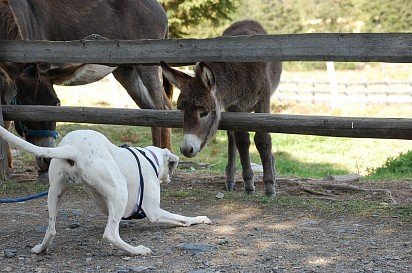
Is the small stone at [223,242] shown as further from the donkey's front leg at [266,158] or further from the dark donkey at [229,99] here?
the donkey's front leg at [266,158]

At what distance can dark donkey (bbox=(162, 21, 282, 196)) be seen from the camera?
20.1 feet

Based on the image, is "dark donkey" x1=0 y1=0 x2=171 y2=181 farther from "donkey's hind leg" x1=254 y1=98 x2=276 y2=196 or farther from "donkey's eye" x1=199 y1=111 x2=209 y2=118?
"donkey's hind leg" x1=254 y1=98 x2=276 y2=196

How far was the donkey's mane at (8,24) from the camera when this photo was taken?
7492mm

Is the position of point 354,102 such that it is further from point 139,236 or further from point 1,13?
point 139,236

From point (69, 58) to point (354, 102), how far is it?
14.0m

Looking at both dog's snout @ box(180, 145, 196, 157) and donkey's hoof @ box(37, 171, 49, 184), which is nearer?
dog's snout @ box(180, 145, 196, 157)

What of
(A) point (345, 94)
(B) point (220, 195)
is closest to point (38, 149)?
(B) point (220, 195)

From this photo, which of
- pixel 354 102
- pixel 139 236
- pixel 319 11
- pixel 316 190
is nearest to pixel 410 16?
pixel 319 11

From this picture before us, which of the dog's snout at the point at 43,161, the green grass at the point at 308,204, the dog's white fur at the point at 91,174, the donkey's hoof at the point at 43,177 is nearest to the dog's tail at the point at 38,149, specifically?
the dog's white fur at the point at 91,174

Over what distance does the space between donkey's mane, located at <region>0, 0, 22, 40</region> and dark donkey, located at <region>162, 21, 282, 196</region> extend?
2.15 m

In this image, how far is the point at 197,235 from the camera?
5.00 m

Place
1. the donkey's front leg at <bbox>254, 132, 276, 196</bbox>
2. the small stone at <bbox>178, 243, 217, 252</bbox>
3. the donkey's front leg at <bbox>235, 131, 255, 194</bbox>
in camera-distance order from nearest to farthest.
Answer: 1. the small stone at <bbox>178, 243, 217, 252</bbox>
2. the donkey's front leg at <bbox>254, 132, 276, 196</bbox>
3. the donkey's front leg at <bbox>235, 131, 255, 194</bbox>

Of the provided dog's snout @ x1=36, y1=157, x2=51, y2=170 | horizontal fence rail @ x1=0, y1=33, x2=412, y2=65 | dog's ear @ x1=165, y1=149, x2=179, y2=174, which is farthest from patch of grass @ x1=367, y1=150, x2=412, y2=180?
dog's ear @ x1=165, y1=149, x2=179, y2=174

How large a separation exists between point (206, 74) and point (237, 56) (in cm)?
30
